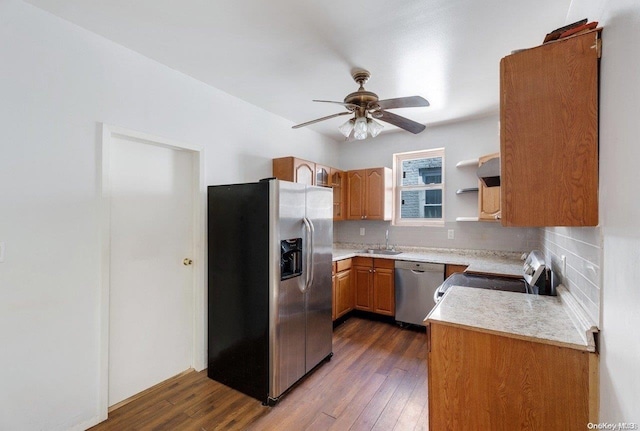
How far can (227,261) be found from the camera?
249cm

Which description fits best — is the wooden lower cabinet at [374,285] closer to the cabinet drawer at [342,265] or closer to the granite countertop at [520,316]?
the cabinet drawer at [342,265]

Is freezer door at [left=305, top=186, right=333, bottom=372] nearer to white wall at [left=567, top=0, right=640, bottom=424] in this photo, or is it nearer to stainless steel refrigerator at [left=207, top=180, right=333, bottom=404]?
stainless steel refrigerator at [left=207, top=180, right=333, bottom=404]

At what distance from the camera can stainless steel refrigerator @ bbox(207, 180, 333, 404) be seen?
2.23 m

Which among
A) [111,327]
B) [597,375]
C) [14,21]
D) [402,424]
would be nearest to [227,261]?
[111,327]

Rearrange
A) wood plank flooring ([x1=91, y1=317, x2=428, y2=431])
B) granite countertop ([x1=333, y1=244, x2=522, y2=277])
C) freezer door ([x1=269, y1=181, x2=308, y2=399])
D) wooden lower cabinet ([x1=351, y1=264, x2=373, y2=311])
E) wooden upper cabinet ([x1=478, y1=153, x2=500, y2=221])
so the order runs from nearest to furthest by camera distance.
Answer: wood plank flooring ([x1=91, y1=317, x2=428, y2=431]) → freezer door ([x1=269, y1=181, x2=308, y2=399]) → granite countertop ([x1=333, y1=244, x2=522, y2=277]) → wooden upper cabinet ([x1=478, y1=153, x2=500, y2=221]) → wooden lower cabinet ([x1=351, y1=264, x2=373, y2=311])

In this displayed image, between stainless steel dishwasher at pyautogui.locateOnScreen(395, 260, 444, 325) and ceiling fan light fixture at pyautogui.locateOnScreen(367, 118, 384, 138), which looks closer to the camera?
ceiling fan light fixture at pyautogui.locateOnScreen(367, 118, 384, 138)

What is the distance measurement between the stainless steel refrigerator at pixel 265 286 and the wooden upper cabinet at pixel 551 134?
153 centimetres

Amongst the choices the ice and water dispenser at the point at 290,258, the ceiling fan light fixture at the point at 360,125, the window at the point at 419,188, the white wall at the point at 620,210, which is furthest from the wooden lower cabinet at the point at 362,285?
the white wall at the point at 620,210

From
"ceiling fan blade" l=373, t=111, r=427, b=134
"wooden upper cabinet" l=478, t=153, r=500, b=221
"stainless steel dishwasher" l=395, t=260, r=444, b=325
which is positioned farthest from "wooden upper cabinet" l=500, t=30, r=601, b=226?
"stainless steel dishwasher" l=395, t=260, r=444, b=325

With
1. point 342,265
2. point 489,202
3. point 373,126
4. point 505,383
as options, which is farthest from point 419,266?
point 505,383

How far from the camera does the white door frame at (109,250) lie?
2.01 meters

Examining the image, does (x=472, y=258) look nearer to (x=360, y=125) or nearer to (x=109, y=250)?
(x=360, y=125)

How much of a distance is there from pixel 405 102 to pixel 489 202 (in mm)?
1890

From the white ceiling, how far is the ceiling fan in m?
0.33
